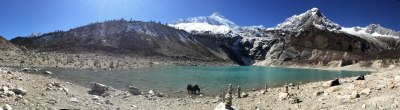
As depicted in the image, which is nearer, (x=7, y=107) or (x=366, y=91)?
(x=7, y=107)

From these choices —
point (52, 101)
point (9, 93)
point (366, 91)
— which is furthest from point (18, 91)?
point (366, 91)

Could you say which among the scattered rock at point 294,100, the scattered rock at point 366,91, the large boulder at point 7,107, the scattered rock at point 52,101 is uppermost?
the scattered rock at point 366,91

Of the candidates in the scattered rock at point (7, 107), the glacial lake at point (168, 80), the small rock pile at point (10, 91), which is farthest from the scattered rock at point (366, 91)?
the glacial lake at point (168, 80)

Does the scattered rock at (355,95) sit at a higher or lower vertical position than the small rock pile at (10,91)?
lower

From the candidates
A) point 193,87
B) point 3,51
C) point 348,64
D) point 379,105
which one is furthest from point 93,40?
point 379,105

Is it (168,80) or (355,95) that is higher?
(355,95)

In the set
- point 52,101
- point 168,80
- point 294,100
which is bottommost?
point 294,100

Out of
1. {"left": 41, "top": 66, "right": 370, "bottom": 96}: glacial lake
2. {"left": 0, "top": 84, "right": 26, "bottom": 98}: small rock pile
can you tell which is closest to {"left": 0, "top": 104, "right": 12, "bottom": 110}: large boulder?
{"left": 0, "top": 84, "right": 26, "bottom": 98}: small rock pile

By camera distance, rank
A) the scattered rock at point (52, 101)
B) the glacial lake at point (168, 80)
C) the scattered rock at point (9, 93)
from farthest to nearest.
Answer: the glacial lake at point (168, 80) → the scattered rock at point (52, 101) → the scattered rock at point (9, 93)

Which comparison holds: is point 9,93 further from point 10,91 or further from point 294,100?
point 294,100

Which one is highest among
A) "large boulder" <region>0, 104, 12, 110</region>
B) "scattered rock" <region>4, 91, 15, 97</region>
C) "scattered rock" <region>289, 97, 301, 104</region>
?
"scattered rock" <region>4, 91, 15, 97</region>

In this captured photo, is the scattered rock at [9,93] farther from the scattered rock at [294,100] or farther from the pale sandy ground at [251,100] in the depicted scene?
the scattered rock at [294,100]

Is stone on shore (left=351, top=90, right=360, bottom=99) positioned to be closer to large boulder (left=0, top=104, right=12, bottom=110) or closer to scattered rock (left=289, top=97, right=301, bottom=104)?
scattered rock (left=289, top=97, right=301, bottom=104)

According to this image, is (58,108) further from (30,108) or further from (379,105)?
(379,105)
